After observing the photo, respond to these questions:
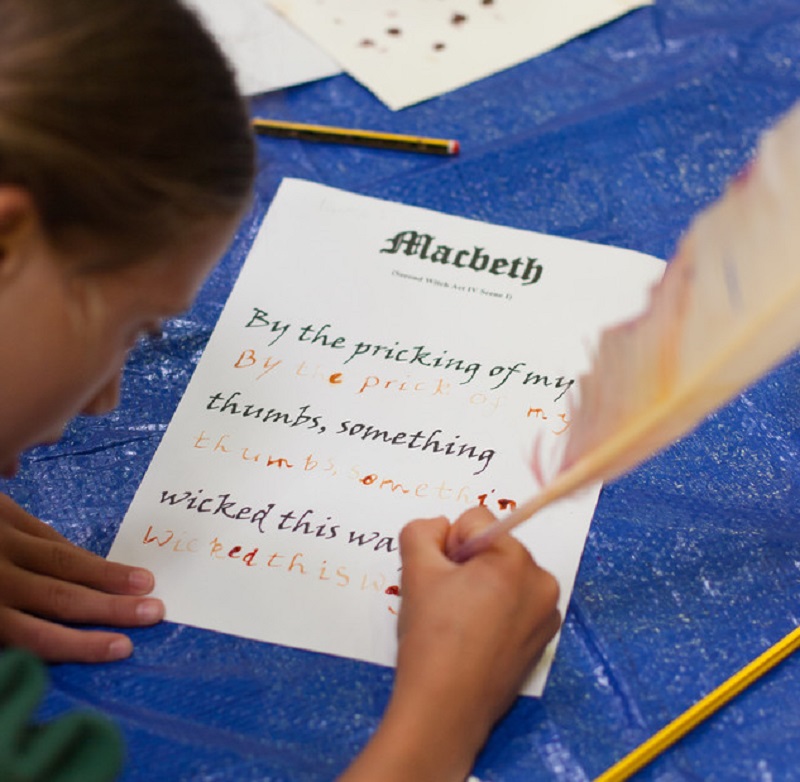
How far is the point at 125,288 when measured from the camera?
1.82 ft

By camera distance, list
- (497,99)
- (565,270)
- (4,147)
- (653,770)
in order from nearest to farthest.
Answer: (4,147) < (653,770) < (565,270) < (497,99)

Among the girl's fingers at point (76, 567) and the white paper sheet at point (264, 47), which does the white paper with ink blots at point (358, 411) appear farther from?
the white paper sheet at point (264, 47)

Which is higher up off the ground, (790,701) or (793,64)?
(793,64)

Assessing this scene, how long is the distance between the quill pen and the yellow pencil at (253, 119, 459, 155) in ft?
1.21

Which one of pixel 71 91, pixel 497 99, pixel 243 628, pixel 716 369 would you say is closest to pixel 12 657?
pixel 243 628

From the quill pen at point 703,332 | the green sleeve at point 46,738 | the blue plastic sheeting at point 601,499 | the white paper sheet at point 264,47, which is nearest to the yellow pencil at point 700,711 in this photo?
the blue plastic sheeting at point 601,499

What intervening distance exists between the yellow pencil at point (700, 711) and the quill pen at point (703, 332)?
0.49 ft

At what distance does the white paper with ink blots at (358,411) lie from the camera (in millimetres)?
691

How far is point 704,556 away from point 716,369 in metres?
0.21

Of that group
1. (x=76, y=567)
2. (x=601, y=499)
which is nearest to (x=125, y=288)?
(x=76, y=567)

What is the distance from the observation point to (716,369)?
1.79ft

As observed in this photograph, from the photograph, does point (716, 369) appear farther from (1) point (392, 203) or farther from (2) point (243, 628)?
(1) point (392, 203)

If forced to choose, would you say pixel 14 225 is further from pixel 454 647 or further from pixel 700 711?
pixel 700 711

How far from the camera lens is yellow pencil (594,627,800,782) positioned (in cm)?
61
